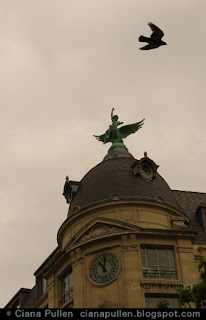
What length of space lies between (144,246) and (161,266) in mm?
1729

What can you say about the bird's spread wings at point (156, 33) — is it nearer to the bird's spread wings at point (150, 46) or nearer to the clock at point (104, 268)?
the bird's spread wings at point (150, 46)

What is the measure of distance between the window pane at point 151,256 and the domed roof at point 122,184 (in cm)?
412

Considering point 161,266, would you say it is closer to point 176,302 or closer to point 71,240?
point 176,302

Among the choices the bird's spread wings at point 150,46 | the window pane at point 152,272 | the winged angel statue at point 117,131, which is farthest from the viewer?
the winged angel statue at point 117,131

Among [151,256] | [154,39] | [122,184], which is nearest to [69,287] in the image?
[151,256]

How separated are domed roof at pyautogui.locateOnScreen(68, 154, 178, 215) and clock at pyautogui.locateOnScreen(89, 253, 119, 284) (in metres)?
4.51

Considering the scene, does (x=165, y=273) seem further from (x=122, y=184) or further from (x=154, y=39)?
(x=154, y=39)

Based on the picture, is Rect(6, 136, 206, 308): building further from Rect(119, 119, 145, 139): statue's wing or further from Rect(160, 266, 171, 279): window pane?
Rect(119, 119, 145, 139): statue's wing

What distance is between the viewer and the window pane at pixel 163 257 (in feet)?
140

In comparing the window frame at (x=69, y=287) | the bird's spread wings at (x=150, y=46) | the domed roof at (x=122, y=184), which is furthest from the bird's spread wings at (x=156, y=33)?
the window frame at (x=69, y=287)

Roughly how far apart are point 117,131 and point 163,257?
14.9m

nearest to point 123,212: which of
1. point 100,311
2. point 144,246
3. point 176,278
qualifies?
point 144,246

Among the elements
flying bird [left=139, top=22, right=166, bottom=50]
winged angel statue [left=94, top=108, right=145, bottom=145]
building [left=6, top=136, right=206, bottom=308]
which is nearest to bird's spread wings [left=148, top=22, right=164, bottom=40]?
flying bird [left=139, top=22, right=166, bottom=50]

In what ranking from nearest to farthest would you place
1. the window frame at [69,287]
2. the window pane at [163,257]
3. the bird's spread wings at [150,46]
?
the bird's spread wings at [150,46] < the window pane at [163,257] < the window frame at [69,287]
